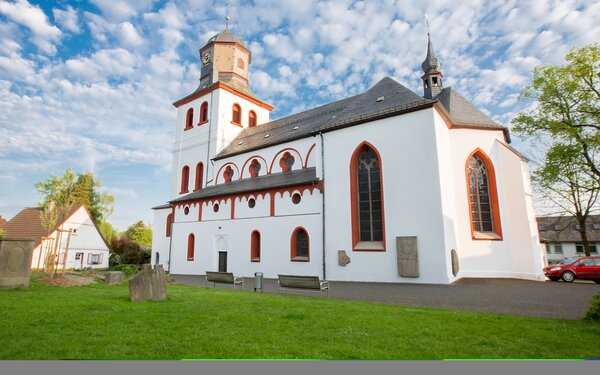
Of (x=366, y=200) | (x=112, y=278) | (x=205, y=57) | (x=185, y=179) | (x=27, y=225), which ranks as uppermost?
(x=205, y=57)

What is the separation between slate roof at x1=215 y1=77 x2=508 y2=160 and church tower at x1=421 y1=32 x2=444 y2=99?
2.02ft

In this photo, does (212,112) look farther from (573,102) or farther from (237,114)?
(573,102)

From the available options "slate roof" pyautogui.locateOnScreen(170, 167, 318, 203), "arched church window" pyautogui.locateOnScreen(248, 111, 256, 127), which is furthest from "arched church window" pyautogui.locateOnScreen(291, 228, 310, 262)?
"arched church window" pyautogui.locateOnScreen(248, 111, 256, 127)

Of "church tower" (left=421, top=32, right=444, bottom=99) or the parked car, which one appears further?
"church tower" (left=421, top=32, right=444, bottom=99)

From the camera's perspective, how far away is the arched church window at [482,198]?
15.7 m

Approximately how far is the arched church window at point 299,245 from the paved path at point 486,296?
3.71 m

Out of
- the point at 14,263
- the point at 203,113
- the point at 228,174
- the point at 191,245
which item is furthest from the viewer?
the point at 203,113

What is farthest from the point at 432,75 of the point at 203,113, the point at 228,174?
the point at 203,113

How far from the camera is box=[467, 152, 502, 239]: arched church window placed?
51.6 ft

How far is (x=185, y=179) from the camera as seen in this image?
2803 centimetres

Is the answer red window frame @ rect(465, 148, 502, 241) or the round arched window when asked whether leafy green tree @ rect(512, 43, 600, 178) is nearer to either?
red window frame @ rect(465, 148, 502, 241)

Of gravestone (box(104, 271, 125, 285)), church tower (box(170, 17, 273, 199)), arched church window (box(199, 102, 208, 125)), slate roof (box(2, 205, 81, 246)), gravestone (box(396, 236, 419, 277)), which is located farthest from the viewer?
slate roof (box(2, 205, 81, 246))

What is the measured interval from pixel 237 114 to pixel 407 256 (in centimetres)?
1996

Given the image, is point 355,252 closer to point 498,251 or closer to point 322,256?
point 322,256
